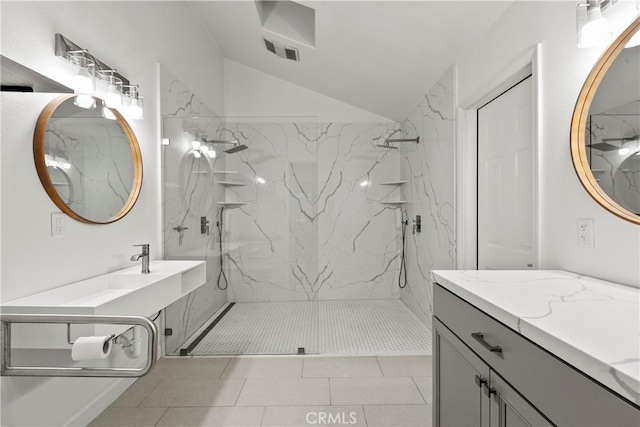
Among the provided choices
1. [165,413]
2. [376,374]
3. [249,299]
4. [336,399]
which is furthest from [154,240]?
[376,374]

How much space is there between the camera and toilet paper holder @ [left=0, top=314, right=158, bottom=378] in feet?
3.59

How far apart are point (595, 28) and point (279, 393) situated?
237 centimetres

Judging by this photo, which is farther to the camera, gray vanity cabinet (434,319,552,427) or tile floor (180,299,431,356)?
tile floor (180,299,431,356)

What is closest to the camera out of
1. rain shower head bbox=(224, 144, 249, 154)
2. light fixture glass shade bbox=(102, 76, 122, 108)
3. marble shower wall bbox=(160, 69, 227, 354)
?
light fixture glass shade bbox=(102, 76, 122, 108)

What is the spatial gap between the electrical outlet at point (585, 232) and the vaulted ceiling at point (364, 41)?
1370mm

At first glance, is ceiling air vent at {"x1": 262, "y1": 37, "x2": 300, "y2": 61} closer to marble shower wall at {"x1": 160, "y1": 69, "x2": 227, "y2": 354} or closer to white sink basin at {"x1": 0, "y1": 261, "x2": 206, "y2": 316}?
marble shower wall at {"x1": 160, "y1": 69, "x2": 227, "y2": 354}

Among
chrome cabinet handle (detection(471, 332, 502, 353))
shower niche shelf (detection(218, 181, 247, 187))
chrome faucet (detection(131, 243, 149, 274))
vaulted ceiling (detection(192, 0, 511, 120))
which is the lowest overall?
chrome cabinet handle (detection(471, 332, 502, 353))

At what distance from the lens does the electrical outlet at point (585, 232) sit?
134 cm

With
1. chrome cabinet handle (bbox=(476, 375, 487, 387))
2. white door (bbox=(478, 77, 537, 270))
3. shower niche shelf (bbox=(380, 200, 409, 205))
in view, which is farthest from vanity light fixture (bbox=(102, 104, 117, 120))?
shower niche shelf (bbox=(380, 200, 409, 205))

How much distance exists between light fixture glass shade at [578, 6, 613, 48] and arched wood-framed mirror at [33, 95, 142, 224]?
227 cm

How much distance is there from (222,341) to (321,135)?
2752mm

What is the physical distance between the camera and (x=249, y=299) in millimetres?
3076

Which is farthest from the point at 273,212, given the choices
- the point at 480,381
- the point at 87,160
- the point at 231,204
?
the point at 480,381

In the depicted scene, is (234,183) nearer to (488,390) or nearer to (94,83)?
(94,83)
